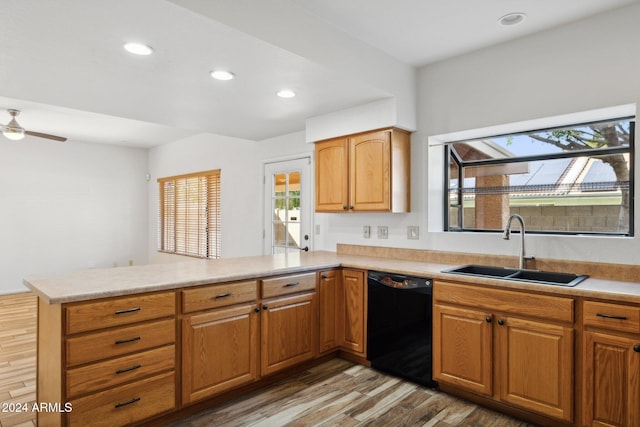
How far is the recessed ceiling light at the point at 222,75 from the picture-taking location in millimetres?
2559

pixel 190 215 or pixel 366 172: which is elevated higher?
pixel 366 172

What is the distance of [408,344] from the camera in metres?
2.75

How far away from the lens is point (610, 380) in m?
1.94

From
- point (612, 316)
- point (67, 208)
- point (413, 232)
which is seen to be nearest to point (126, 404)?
point (413, 232)

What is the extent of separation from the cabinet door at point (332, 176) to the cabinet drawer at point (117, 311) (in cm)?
177

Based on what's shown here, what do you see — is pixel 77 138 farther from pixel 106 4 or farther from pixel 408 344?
pixel 408 344

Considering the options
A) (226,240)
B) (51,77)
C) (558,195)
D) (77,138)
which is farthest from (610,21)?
(77,138)

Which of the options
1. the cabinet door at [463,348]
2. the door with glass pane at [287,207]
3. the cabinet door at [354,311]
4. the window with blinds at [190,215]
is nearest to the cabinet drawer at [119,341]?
the cabinet door at [354,311]

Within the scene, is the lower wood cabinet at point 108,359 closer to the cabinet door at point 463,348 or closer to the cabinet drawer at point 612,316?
the cabinet door at point 463,348

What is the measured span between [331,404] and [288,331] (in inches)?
22.9

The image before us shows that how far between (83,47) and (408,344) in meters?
2.77

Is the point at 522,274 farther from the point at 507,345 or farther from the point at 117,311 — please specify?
the point at 117,311

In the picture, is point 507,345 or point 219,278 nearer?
point 507,345

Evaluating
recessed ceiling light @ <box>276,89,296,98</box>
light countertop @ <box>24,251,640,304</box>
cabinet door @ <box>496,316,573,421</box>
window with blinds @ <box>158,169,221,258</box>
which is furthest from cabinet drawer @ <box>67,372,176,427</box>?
window with blinds @ <box>158,169,221,258</box>
